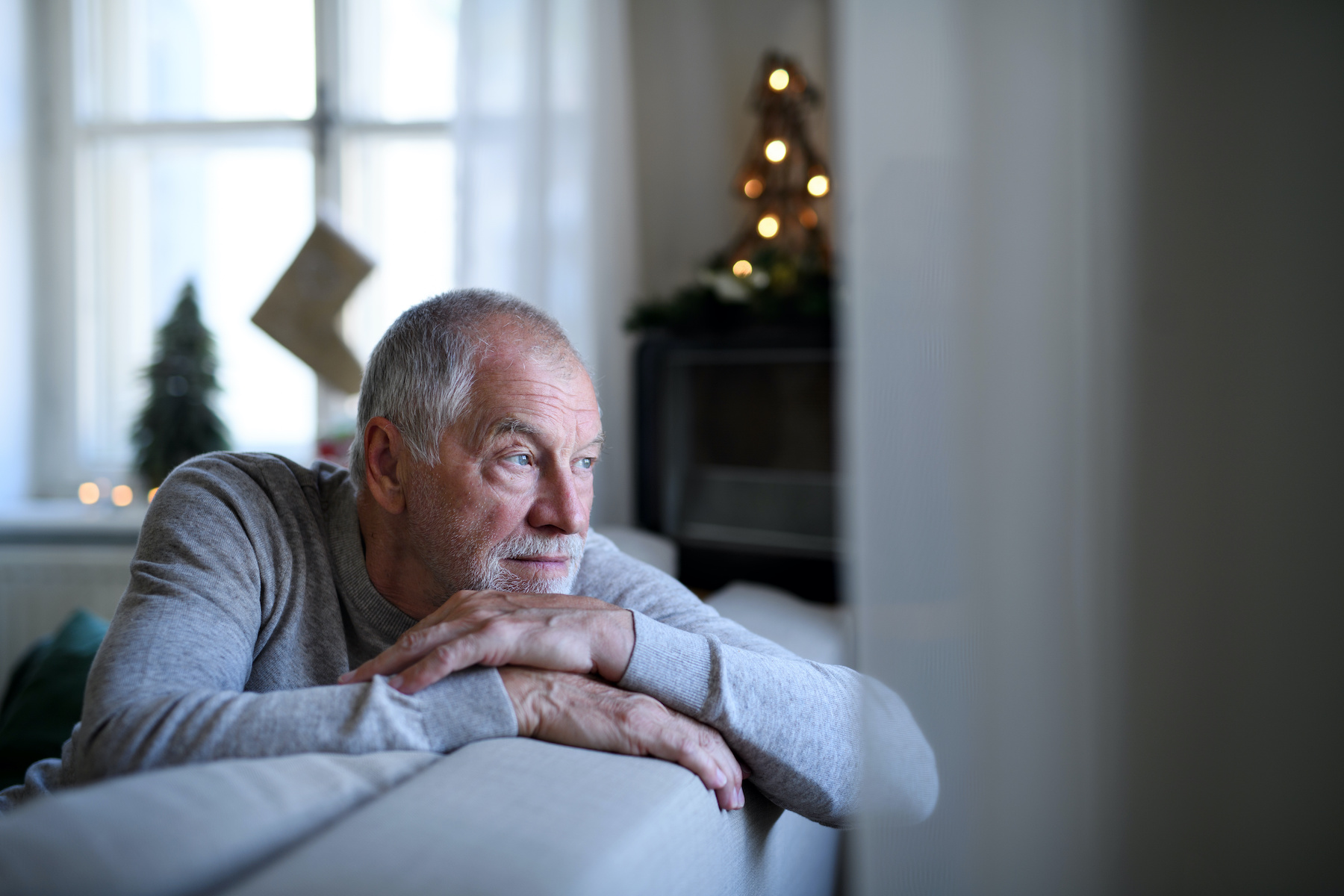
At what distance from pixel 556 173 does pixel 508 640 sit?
6.24 feet

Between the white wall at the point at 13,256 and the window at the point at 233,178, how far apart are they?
8 cm

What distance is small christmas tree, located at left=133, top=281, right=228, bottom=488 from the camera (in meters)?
2.68

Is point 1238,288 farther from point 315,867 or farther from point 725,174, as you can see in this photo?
point 725,174

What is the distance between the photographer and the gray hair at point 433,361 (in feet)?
3.11

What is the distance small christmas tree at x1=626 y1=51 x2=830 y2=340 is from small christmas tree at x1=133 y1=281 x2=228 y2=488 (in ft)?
4.92

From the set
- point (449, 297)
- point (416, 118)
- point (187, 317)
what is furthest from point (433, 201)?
point (449, 297)

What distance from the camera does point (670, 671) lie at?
2.59 ft

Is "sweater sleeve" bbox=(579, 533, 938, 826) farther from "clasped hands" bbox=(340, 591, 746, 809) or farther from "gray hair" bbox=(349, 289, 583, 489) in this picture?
"gray hair" bbox=(349, 289, 583, 489)

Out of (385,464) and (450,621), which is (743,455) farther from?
(450,621)

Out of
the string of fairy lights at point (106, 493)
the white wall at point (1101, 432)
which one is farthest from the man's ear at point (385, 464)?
the string of fairy lights at point (106, 493)

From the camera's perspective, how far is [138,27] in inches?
117

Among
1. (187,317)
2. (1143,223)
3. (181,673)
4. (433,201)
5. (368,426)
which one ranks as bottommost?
(181,673)

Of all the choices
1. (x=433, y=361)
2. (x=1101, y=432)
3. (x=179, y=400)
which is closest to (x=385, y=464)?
(x=433, y=361)

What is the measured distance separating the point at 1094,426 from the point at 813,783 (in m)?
0.45
